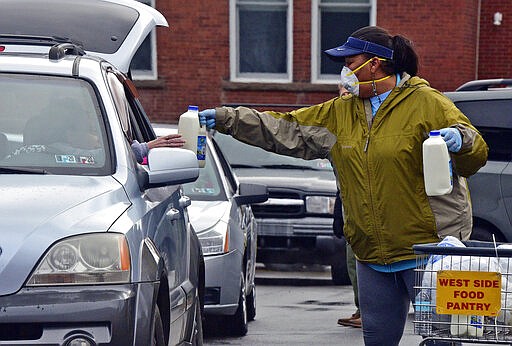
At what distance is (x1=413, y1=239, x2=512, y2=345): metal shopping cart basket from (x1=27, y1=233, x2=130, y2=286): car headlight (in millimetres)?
1156

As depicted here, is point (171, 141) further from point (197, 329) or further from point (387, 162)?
→ point (197, 329)

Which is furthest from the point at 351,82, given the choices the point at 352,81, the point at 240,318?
the point at 240,318

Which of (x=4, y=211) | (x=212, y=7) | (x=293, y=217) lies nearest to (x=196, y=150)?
(x=4, y=211)

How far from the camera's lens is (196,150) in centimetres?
648

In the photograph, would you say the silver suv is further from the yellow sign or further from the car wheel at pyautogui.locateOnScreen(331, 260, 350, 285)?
the car wheel at pyautogui.locateOnScreen(331, 260, 350, 285)

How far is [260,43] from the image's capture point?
21.6 meters

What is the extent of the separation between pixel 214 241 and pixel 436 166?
171 inches

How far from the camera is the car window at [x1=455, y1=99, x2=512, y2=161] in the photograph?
11398 millimetres

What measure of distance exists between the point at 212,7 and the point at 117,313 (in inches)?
654

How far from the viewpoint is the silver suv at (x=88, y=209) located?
16.0ft

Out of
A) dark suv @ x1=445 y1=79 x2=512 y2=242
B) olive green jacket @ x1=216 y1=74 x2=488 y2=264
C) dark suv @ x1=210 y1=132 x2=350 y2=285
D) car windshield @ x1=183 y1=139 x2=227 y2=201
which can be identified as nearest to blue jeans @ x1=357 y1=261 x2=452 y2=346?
olive green jacket @ x1=216 y1=74 x2=488 y2=264

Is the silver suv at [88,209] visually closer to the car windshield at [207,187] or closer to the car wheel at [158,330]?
the car wheel at [158,330]

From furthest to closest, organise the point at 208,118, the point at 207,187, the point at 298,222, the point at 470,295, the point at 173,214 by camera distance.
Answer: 1. the point at 298,222
2. the point at 207,187
3. the point at 173,214
4. the point at 208,118
5. the point at 470,295

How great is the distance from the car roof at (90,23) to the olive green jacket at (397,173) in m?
1.95
